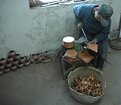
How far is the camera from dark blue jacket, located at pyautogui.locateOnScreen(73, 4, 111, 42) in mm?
3588

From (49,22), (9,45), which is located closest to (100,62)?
(49,22)

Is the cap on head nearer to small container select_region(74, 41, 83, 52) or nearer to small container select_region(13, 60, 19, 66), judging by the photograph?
small container select_region(74, 41, 83, 52)

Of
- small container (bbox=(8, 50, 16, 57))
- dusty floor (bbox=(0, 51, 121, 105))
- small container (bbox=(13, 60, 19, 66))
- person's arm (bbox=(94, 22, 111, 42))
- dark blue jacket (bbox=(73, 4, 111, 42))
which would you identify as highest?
dark blue jacket (bbox=(73, 4, 111, 42))

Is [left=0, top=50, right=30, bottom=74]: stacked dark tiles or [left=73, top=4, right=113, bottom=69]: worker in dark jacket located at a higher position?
[left=73, top=4, right=113, bottom=69]: worker in dark jacket

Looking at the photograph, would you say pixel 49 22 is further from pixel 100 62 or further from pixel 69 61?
pixel 100 62

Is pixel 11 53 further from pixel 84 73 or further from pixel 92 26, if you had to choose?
pixel 92 26

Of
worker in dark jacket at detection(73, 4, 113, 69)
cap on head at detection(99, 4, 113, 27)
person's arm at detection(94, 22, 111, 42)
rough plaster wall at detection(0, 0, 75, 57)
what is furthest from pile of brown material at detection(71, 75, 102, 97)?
rough plaster wall at detection(0, 0, 75, 57)

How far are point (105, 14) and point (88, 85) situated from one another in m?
1.12

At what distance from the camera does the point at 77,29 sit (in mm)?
4133

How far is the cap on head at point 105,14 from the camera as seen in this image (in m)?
3.29

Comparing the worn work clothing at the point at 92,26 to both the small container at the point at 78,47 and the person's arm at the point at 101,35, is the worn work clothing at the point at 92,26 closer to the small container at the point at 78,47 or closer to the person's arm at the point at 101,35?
the person's arm at the point at 101,35

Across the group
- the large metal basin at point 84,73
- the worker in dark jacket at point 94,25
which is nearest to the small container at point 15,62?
the large metal basin at point 84,73

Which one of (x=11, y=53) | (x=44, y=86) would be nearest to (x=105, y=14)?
(x=44, y=86)

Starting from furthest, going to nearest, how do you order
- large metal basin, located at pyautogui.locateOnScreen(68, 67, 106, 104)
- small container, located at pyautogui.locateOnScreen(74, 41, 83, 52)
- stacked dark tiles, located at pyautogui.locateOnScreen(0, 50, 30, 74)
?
stacked dark tiles, located at pyautogui.locateOnScreen(0, 50, 30, 74) → small container, located at pyautogui.locateOnScreen(74, 41, 83, 52) → large metal basin, located at pyautogui.locateOnScreen(68, 67, 106, 104)
